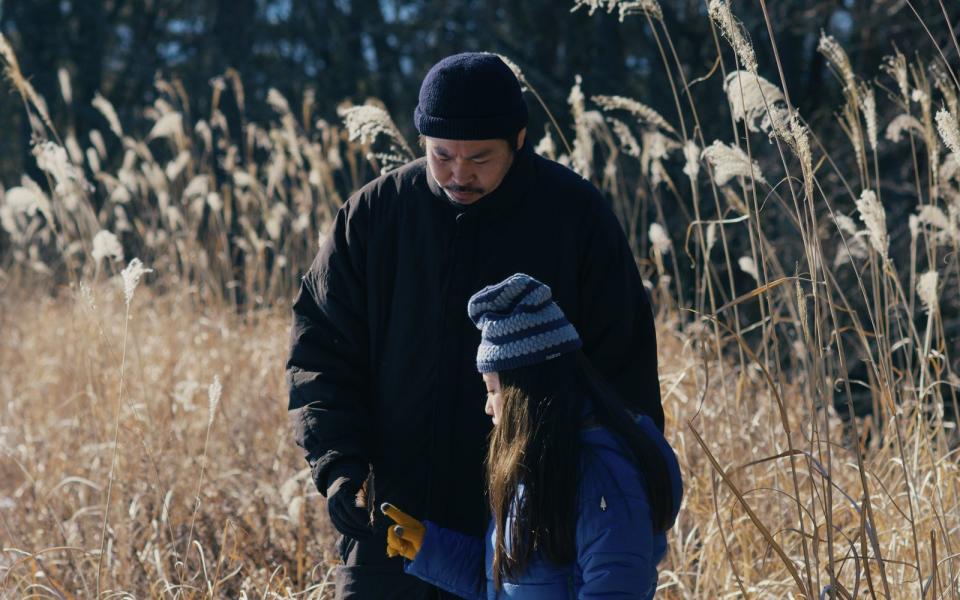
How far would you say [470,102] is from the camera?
7.42 feet

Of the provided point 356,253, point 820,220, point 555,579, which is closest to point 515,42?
point 820,220

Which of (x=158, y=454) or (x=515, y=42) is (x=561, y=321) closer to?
(x=158, y=454)

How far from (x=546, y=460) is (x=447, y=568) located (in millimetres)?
376

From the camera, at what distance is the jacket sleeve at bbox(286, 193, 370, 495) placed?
2420mm

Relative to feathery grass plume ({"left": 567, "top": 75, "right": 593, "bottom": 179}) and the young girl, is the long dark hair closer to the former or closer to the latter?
the young girl

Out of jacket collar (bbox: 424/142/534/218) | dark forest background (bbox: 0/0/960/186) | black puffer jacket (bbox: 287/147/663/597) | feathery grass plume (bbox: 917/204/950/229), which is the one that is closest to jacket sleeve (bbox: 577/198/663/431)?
black puffer jacket (bbox: 287/147/663/597)

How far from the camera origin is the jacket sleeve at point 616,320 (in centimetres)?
236

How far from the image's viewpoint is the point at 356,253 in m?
2.47

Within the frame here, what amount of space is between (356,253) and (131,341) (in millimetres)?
3314

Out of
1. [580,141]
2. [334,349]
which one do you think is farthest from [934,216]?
[334,349]

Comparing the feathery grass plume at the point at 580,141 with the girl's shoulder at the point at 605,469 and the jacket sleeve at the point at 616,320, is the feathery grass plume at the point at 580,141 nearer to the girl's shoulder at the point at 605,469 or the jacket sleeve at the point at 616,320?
the jacket sleeve at the point at 616,320

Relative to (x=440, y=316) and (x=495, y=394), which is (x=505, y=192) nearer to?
(x=440, y=316)

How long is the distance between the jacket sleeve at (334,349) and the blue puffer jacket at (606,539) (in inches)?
18.4

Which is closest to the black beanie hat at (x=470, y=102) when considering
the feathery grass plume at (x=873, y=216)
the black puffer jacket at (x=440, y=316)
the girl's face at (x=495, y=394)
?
the black puffer jacket at (x=440, y=316)
